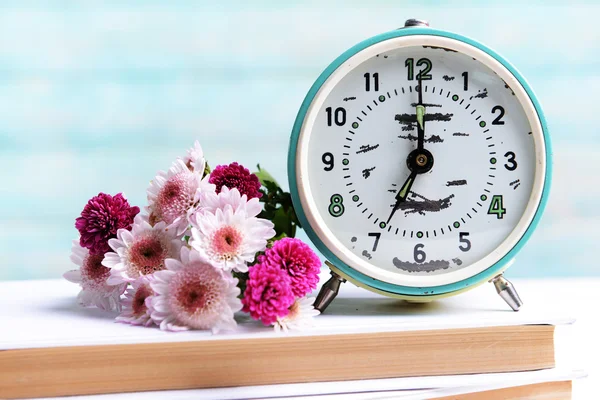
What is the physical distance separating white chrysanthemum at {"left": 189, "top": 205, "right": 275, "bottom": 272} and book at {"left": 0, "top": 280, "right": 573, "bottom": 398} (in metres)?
0.11

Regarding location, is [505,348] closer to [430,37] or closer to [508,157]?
[508,157]

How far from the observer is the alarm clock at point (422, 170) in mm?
1206

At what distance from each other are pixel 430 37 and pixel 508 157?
0.24 m

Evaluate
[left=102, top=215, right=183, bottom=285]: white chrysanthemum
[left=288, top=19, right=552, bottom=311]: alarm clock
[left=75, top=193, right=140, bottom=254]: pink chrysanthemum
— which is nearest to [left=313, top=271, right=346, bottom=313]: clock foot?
[left=288, top=19, right=552, bottom=311]: alarm clock

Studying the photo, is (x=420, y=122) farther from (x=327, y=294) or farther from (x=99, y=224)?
(x=99, y=224)

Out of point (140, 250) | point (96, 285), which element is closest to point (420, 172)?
point (140, 250)

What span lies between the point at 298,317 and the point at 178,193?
30cm

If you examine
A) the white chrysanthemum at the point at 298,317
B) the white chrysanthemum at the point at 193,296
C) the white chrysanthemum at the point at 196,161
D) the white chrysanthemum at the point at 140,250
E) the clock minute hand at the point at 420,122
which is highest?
the clock minute hand at the point at 420,122

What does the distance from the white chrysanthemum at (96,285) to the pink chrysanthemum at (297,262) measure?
0.97 ft

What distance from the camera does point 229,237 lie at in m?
1.13

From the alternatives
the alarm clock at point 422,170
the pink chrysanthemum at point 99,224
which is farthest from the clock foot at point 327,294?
the pink chrysanthemum at point 99,224

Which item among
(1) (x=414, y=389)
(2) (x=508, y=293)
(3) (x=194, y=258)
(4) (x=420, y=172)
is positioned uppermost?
(4) (x=420, y=172)

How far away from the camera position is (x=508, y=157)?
121cm

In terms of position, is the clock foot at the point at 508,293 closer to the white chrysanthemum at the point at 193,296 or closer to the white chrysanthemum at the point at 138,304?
the white chrysanthemum at the point at 193,296
